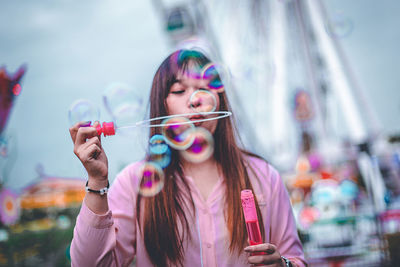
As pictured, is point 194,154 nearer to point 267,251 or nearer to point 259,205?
point 259,205

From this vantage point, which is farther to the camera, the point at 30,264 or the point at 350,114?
the point at 350,114

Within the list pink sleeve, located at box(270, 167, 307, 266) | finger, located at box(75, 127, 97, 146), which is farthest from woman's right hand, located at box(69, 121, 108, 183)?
pink sleeve, located at box(270, 167, 307, 266)

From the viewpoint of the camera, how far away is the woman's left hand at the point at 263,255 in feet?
2.78

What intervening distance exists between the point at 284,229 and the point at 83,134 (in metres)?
0.67

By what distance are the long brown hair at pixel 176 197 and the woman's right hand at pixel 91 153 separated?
19cm

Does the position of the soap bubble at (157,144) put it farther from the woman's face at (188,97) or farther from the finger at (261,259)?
the finger at (261,259)

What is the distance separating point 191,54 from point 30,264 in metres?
4.06

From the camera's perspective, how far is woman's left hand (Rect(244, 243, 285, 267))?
848 millimetres

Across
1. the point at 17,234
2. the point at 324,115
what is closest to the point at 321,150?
the point at 324,115

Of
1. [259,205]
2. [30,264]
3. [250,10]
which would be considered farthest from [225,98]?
[250,10]

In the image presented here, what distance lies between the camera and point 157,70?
3.81 ft

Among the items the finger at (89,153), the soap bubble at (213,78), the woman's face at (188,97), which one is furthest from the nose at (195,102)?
the finger at (89,153)

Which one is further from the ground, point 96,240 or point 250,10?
point 250,10

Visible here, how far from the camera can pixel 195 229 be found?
1.02 meters
